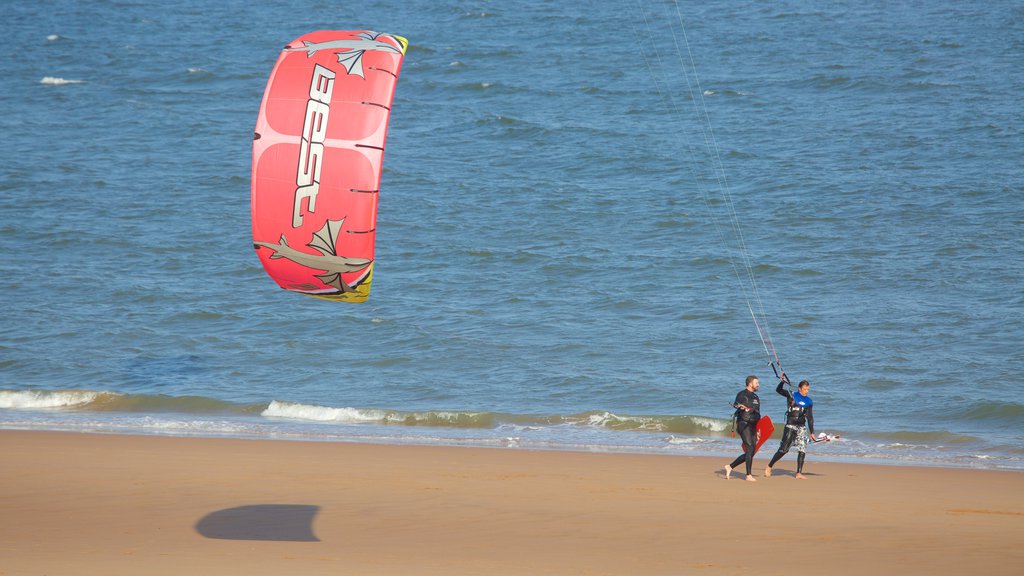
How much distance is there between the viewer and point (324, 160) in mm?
9305

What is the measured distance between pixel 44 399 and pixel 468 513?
9325 millimetres

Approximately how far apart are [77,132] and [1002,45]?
27.2 metres

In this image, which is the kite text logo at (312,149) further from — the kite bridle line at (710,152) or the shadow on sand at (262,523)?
the kite bridle line at (710,152)

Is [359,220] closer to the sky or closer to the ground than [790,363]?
closer to the sky

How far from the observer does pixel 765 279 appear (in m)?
21.3

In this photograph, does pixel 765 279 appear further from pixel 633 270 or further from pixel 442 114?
pixel 442 114

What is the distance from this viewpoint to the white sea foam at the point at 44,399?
53.5 ft

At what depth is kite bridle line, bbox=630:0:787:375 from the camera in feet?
64.9

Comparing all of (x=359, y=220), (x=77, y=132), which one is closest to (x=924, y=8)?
(x=77, y=132)

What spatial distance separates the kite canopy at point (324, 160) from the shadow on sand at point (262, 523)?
2171 millimetres

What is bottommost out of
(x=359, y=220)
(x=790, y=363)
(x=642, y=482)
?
(x=642, y=482)

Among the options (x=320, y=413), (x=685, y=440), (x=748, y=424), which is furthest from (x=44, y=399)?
(x=748, y=424)

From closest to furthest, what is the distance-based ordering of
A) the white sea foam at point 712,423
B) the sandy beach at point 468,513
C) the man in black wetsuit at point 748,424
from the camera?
the sandy beach at point 468,513 → the man in black wetsuit at point 748,424 → the white sea foam at point 712,423

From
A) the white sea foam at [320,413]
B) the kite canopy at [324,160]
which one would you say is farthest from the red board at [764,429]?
the white sea foam at [320,413]
